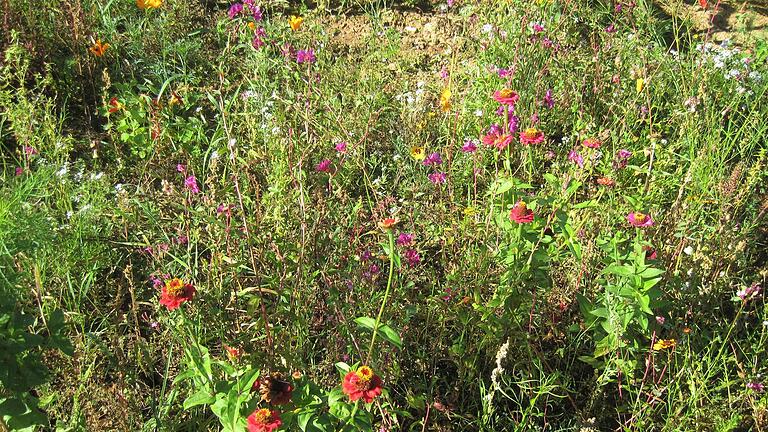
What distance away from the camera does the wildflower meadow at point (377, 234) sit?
2.22 m

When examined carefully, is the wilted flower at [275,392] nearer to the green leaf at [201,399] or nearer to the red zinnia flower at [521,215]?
the green leaf at [201,399]

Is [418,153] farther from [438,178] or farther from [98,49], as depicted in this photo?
[98,49]

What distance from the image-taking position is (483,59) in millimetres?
3857

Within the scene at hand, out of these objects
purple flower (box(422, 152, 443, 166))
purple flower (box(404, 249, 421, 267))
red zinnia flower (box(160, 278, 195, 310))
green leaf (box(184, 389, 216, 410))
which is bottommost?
purple flower (box(404, 249, 421, 267))

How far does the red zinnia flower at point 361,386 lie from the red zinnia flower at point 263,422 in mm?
176

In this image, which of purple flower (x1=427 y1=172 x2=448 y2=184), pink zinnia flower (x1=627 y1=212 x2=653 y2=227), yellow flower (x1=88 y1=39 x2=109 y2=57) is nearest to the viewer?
pink zinnia flower (x1=627 y1=212 x2=653 y2=227)

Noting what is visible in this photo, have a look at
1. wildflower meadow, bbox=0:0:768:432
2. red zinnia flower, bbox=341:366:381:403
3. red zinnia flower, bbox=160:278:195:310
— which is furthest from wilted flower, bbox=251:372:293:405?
red zinnia flower, bbox=160:278:195:310

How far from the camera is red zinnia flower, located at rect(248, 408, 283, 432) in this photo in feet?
5.38

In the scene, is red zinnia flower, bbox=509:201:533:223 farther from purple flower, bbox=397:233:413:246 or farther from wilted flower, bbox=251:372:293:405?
wilted flower, bbox=251:372:293:405

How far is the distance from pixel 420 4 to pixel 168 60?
5.77 ft

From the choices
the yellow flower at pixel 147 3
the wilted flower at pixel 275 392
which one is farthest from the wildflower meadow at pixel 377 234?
the yellow flower at pixel 147 3

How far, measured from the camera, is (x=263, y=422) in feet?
5.40

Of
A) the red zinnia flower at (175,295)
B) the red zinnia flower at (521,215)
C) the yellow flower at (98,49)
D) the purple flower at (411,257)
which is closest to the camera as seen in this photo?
the red zinnia flower at (175,295)

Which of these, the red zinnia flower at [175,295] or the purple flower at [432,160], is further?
the purple flower at [432,160]
